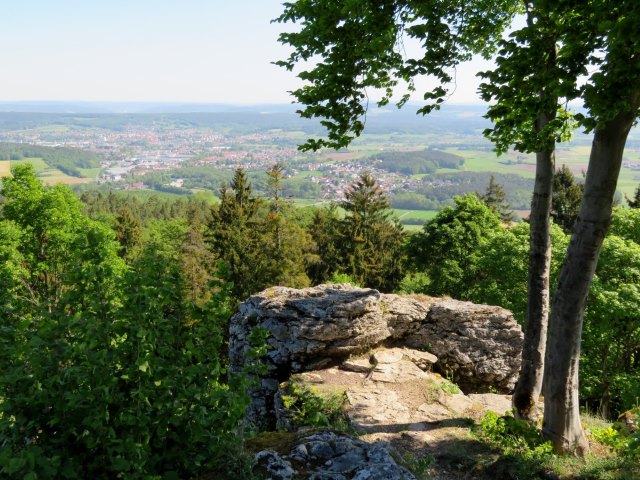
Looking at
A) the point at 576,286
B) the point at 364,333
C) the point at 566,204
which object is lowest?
the point at 364,333

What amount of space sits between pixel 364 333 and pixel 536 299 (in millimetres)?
4577

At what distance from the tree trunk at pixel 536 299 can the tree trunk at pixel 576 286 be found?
3.12 ft

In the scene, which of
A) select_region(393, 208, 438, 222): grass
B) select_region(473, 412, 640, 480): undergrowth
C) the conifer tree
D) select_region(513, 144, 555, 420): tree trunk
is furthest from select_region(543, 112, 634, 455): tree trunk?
select_region(393, 208, 438, 222): grass

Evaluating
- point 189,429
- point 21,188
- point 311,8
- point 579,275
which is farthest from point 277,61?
point 21,188

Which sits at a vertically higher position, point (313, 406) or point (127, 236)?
point (313, 406)

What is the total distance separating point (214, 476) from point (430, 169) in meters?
203

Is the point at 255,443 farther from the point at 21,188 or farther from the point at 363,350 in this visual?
the point at 21,188

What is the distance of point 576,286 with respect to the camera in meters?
6.79

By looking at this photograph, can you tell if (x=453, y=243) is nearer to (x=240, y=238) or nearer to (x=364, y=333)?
(x=240, y=238)

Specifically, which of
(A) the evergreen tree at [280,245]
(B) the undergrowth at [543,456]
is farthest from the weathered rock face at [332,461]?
(A) the evergreen tree at [280,245]

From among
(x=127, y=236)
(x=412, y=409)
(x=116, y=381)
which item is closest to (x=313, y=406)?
(x=412, y=409)

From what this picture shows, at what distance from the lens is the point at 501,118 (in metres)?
6.99

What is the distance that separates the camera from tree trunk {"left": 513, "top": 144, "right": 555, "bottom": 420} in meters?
8.15

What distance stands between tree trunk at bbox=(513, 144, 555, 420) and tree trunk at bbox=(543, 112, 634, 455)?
0.95 metres
